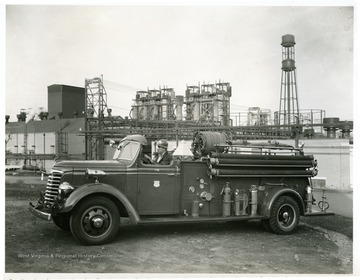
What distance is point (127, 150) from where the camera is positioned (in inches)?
322

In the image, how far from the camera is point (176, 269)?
6.18m

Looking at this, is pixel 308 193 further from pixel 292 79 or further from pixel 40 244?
pixel 292 79

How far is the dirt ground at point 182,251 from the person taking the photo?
20.4 ft

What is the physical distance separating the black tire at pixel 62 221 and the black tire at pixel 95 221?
1046 mm

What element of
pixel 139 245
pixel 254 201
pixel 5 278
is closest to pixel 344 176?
pixel 254 201

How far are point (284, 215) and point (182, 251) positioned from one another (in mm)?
2919

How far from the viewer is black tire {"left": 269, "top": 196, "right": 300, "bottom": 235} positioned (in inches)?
331

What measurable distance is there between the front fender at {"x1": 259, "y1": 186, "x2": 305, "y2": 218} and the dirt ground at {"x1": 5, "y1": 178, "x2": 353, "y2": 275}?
548mm

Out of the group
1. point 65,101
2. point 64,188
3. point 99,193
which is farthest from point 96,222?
point 65,101

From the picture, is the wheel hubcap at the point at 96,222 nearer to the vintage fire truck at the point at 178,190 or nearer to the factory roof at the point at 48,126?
the vintage fire truck at the point at 178,190

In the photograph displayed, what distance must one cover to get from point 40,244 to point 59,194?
3.17ft

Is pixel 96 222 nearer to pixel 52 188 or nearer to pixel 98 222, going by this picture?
pixel 98 222

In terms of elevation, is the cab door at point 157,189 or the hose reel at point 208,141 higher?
the hose reel at point 208,141

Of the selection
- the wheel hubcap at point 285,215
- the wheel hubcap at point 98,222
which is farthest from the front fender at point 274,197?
the wheel hubcap at point 98,222
